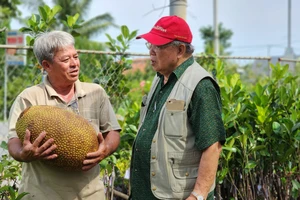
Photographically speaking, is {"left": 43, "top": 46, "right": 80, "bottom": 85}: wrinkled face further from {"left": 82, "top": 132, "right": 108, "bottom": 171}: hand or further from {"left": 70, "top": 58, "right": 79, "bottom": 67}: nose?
{"left": 82, "top": 132, "right": 108, "bottom": 171}: hand

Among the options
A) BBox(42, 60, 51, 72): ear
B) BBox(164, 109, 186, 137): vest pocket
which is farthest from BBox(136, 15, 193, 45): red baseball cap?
BBox(42, 60, 51, 72): ear

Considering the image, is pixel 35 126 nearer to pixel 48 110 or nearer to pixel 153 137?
pixel 48 110

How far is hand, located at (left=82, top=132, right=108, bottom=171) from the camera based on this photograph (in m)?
2.26

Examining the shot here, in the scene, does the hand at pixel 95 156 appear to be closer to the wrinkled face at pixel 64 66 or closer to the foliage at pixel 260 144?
the wrinkled face at pixel 64 66

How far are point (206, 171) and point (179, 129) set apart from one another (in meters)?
0.21

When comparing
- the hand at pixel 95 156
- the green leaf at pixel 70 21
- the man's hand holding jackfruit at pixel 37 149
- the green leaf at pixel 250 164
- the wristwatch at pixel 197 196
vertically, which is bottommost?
the green leaf at pixel 250 164

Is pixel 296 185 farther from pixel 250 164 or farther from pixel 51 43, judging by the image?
pixel 51 43

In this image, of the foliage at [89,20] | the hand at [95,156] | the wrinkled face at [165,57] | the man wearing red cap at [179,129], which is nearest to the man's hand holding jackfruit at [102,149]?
the hand at [95,156]

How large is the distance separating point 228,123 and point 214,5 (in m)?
13.6

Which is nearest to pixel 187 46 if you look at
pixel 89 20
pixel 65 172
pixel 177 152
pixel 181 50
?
pixel 181 50

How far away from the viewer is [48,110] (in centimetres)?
227

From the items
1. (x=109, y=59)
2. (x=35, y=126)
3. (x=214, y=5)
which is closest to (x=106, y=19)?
(x=214, y=5)

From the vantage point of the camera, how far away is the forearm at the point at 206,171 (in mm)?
2209

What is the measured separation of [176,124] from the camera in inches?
89.1
